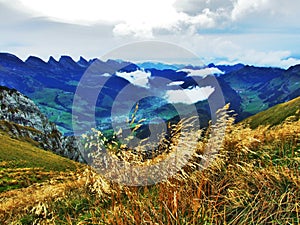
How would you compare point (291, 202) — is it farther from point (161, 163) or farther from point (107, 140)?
point (107, 140)

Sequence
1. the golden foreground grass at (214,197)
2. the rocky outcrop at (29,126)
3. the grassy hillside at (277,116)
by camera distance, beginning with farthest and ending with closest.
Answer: the rocky outcrop at (29,126)
the grassy hillside at (277,116)
the golden foreground grass at (214,197)

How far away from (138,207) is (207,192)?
1228 millimetres

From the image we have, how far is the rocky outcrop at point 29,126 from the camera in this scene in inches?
3479

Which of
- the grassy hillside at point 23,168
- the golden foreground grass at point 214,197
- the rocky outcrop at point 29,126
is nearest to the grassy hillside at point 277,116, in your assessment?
the grassy hillside at point 23,168

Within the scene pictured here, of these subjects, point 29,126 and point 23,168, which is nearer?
point 23,168

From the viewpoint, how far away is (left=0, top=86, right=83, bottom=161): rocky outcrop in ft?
290

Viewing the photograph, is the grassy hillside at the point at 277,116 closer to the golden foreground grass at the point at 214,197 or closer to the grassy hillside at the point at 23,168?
the grassy hillside at the point at 23,168

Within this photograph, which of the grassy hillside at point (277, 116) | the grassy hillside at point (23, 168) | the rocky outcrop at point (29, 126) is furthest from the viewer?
the rocky outcrop at point (29, 126)

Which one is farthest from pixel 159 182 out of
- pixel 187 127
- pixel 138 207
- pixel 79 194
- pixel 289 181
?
pixel 79 194

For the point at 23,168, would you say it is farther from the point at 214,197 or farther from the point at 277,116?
the point at 277,116

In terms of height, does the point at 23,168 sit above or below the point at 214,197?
below

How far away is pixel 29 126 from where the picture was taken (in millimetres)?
103000

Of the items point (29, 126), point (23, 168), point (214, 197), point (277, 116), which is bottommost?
point (29, 126)

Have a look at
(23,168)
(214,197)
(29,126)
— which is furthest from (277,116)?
(214,197)
